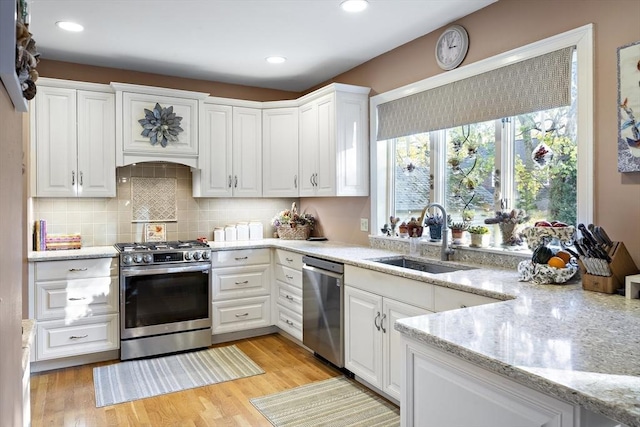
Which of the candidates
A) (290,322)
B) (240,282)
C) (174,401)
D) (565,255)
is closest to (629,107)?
(565,255)

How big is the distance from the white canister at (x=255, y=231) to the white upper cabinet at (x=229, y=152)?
1.07 ft

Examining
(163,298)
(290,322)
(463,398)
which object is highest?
(463,398)

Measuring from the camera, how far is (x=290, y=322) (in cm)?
402

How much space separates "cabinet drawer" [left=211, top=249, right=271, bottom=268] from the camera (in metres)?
4.04

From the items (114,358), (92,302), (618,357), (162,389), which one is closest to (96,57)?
(92,302)

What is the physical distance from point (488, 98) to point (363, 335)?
1.75 metres

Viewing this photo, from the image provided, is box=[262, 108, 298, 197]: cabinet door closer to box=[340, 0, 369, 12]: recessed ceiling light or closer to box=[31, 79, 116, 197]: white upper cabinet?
box=[31, 79, 116, 197]: white upper cabinet

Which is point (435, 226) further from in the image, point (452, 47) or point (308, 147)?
point (308, 147)

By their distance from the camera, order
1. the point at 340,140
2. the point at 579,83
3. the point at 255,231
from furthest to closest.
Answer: the point at 255,231
the point at 340,140
the point at 579,83

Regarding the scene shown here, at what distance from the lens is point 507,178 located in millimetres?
2893

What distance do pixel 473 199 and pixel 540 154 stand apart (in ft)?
1.91

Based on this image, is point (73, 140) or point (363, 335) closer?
point (363, 335)

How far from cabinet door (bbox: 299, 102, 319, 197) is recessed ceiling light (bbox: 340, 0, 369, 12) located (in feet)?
4.26

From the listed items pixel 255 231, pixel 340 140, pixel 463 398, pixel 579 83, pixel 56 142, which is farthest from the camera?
pixel 255 231
